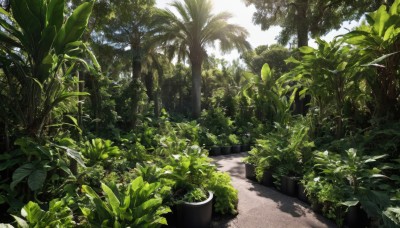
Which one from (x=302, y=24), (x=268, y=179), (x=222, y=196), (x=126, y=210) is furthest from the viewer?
(x=302, y=24)

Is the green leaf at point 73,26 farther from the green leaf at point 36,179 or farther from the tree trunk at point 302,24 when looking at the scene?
the tree trunk at point 302,24

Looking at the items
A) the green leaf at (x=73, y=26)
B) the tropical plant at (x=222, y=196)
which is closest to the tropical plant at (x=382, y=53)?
the tropical plant at (x=222, y=196)

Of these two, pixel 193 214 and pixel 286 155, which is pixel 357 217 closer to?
pixel 286 155

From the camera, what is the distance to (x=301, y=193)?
456cm

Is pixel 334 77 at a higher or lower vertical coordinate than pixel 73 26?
lower

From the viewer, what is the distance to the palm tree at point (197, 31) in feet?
44.2

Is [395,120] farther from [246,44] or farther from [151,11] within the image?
[151,11]

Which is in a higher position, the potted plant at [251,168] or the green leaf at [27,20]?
the green leaf at [27,20]

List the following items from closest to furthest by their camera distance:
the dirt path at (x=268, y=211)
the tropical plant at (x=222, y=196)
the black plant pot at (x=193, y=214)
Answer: the black plant pot at (x=193, y=214)
the dirt path at (x=268, y=211)
the tropical plant at (x=222, y=196)

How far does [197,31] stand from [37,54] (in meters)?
11.6

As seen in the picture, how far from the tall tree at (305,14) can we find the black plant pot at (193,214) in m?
10.7

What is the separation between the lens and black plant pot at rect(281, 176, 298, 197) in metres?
4.79

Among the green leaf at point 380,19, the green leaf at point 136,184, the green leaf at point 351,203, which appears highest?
the green leaf at point 380,19

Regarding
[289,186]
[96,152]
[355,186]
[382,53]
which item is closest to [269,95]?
[382,53]
